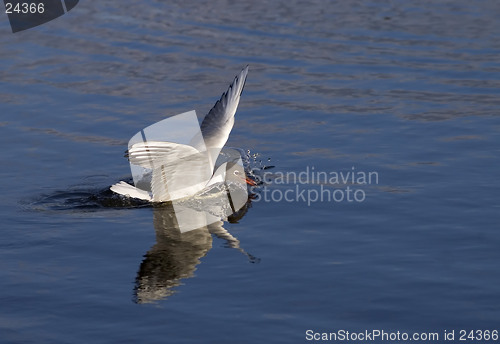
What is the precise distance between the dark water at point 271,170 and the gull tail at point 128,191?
232 mm

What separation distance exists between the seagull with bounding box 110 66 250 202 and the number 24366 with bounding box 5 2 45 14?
37.2ft

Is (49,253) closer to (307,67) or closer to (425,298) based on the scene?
(425,298)

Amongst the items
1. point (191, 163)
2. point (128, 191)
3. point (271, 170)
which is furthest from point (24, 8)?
point (128, 191)

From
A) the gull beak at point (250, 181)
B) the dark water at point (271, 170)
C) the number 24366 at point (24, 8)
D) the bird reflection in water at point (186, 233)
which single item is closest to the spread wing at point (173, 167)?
the bird reflection in water at point (186, 233)

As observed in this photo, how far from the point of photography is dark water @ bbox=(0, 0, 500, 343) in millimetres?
7855

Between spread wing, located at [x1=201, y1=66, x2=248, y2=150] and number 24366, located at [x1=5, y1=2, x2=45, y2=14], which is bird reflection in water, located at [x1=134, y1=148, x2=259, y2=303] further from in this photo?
number 24366, located at [x1=5, y1=2, x2=45, y2=14]

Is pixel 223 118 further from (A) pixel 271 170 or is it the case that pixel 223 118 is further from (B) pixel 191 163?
(A) pixel 271 170

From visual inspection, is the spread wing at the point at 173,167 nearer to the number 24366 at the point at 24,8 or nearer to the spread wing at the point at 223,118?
the spread wing at the point at 223,118

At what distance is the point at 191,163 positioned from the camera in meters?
10.5

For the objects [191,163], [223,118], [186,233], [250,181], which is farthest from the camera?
[250,181]

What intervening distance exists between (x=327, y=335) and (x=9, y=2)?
1677cm

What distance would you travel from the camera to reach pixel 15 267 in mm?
8828

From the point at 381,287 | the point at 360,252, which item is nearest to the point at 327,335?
the point at 381,287

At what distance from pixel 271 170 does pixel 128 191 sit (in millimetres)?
2192
